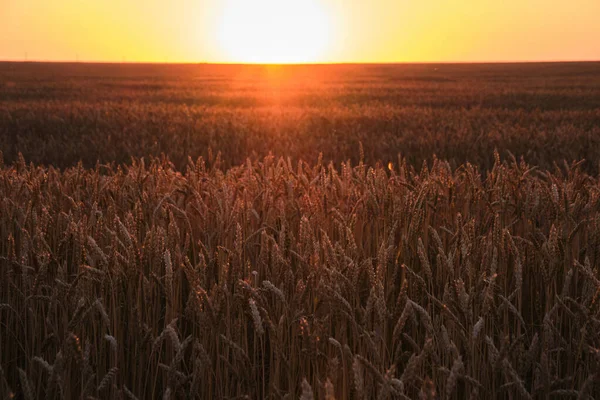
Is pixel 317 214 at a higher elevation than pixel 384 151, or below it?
higher

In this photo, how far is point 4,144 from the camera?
1152cm

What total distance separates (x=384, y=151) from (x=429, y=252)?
6612 mm

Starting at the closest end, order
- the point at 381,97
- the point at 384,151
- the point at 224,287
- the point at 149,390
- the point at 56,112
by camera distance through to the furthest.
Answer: the point at 224,287
the point at 149,390
the point at 384,151
the point at 56,112
the point at 381,97

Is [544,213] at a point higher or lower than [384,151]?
higher

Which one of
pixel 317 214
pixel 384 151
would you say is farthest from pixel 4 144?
pixel 317 214

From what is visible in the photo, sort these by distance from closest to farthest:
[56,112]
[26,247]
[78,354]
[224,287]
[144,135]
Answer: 1. [78,354]
2. [224,287]
3. [26,247]
4. [144,135]
5. [56,112]

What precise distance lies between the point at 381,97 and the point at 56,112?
13154 millimetres

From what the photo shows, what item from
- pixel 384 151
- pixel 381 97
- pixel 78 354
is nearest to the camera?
pixel 78 354

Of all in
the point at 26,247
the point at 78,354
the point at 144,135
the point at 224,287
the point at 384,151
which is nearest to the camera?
the point at 78,354

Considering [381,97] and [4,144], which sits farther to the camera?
[381,97]

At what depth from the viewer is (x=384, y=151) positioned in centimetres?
931

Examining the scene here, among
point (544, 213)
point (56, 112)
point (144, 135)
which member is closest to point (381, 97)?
point (56, 112)

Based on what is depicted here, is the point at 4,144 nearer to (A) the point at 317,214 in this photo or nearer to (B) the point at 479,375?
(A) the point at 317,214

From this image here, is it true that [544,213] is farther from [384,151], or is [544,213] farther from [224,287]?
[384,151]
